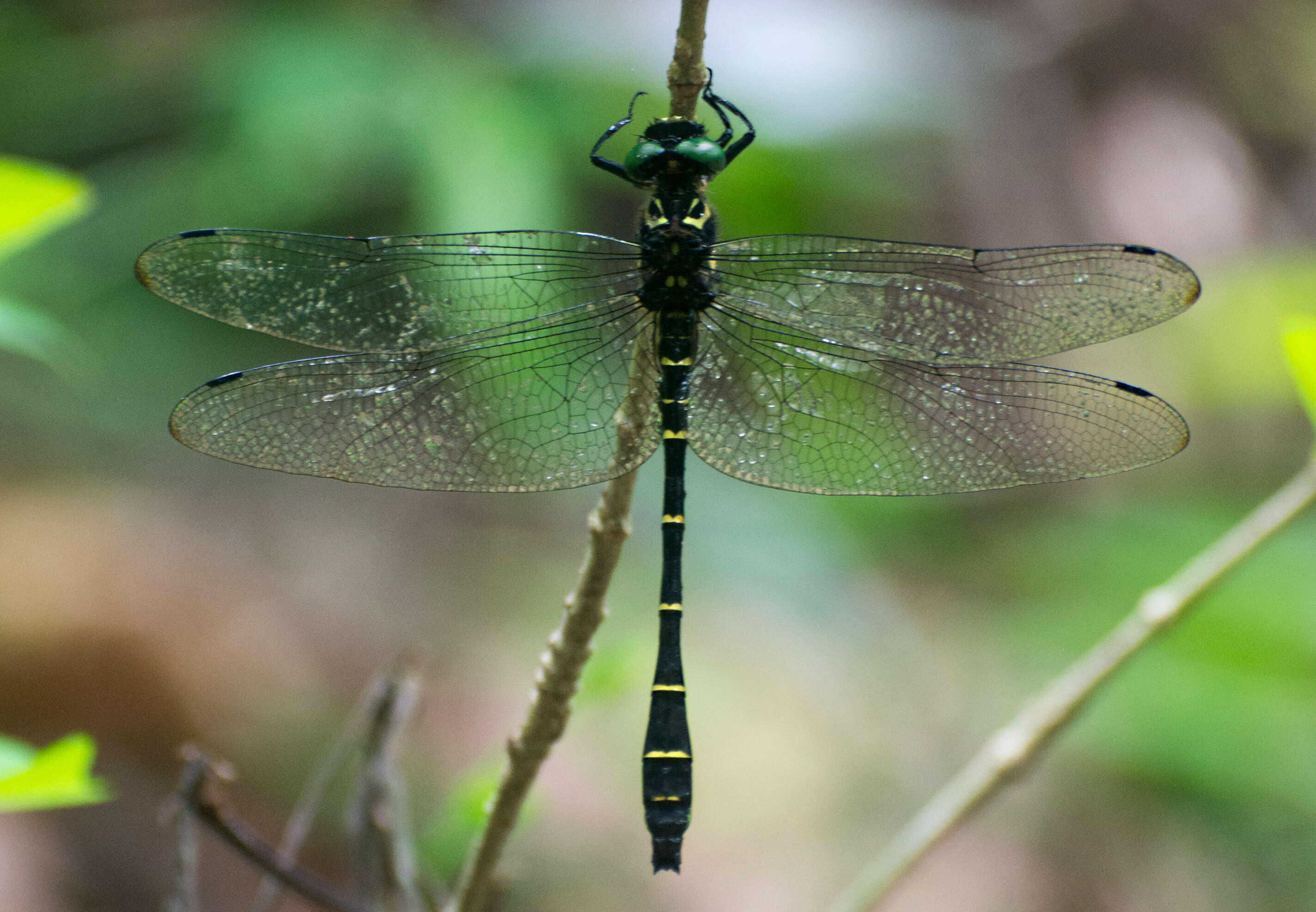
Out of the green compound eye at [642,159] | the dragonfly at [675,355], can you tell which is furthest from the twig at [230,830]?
the green compound eye at [642,159]

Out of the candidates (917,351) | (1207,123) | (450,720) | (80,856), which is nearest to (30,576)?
(80,856)

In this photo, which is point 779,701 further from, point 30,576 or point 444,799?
point 30,576

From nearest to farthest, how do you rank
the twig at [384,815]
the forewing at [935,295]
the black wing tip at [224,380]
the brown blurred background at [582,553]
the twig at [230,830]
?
the twig at [230,830] → the twig at [384,815] → the black wing tip at [224,380] → the forewing at [935,295] → the brown blurred background at [582,553]

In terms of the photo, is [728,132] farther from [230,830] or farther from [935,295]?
[230,830]

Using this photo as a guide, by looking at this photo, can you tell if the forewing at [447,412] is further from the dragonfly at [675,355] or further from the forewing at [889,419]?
the forewing at [889,419]

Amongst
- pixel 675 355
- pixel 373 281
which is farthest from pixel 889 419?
pixel 373 281
